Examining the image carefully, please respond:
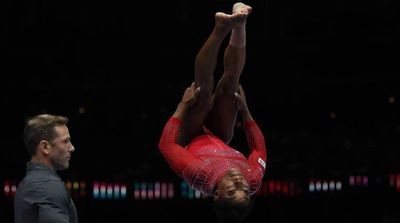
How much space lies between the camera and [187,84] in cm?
698

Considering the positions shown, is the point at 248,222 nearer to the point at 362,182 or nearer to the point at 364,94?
the point at 362,182

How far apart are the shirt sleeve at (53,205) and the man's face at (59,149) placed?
0.43 ft

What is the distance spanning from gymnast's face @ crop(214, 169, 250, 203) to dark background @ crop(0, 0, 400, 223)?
2.84m

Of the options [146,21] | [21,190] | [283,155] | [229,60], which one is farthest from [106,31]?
[21,190]

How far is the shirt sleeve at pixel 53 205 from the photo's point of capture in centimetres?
246

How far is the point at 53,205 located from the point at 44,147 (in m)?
0.27

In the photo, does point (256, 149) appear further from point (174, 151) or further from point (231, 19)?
point (231, 19)

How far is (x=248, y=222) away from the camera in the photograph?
304 inches

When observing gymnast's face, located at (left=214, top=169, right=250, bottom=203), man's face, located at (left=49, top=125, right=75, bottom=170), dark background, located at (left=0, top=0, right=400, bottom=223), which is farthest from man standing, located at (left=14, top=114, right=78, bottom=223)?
dark background, located at (left=0, top=0, right=400, bottom=223)

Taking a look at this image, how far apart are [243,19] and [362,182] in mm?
4423

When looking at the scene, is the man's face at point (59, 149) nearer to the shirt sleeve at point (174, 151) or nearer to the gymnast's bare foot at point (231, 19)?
the shirt sleeve at point (174, 151)

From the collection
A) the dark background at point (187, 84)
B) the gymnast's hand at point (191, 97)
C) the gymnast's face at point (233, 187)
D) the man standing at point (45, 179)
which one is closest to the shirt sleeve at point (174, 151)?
the gymnast's hand at point (191, 97)

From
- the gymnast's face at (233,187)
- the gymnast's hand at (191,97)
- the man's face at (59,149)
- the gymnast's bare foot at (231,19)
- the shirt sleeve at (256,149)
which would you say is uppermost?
the gymnast's bare foot at (231,19)

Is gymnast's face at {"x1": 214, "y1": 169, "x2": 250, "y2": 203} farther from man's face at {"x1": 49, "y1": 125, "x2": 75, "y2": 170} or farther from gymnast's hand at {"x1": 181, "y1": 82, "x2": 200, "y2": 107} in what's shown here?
man's face at {"x1": 49, "y1": 125, "x2": 75, "y2": 170}
